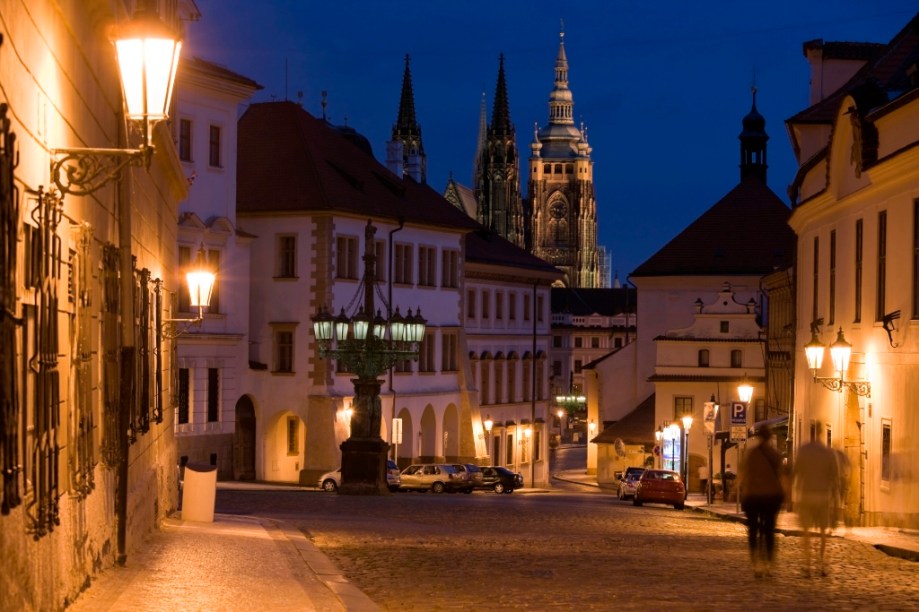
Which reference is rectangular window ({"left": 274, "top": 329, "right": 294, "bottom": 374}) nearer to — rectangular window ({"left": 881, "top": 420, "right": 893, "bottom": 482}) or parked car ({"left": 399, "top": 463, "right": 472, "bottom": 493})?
parked car ({"left": 399, "top": 463, "right": 472, "bottom": 493})

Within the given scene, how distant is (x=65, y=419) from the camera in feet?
38.5

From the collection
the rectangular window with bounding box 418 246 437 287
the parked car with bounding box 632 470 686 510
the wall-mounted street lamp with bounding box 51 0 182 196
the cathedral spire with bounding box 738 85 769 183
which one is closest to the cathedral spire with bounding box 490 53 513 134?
the cathedral spire with bounding box 738 85 769 183

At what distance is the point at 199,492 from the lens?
2341 cm

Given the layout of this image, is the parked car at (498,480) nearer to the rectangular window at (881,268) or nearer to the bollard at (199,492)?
the rectangular window at (881,268)

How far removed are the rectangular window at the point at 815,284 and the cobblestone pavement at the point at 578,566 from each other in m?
8.31

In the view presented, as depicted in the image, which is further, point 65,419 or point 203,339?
point 203,339

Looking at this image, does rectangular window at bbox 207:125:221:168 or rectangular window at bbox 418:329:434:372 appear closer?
rectangular window at bbox 207:125:221:168

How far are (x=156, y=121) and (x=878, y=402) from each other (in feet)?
65.7

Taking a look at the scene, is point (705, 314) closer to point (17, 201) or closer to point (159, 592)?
point (159, 592)

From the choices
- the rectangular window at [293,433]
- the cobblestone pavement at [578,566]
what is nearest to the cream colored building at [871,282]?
the cobblestone pavement at [578,566]

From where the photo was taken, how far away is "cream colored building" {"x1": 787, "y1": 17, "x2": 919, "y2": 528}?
84.9 ft

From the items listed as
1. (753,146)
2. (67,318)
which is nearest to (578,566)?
(67,318)

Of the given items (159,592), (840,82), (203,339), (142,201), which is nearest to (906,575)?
(159,592)

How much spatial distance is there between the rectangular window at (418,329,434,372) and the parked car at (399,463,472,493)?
50.5 ft
